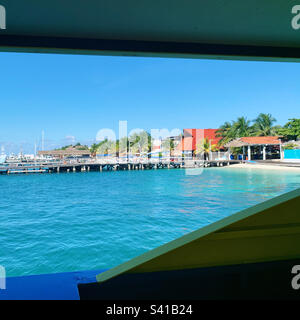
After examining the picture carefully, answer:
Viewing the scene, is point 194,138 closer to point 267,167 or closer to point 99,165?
point 267,167

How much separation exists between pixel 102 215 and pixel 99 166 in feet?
57.4

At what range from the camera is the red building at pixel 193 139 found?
1138 inches

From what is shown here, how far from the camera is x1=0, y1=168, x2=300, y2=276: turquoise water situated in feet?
20.5

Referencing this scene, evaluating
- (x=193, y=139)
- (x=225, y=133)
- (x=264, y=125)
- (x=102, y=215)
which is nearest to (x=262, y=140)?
(x=264, y=125)

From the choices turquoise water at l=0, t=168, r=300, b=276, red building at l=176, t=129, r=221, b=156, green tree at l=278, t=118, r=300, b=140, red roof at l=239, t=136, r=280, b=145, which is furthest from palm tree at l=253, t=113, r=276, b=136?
turquoise water at l=0, t=168, r=300, b=276

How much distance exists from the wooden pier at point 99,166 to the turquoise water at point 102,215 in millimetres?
5112

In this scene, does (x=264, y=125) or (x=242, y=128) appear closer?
(x=264, y=125)

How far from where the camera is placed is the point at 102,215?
11656mm

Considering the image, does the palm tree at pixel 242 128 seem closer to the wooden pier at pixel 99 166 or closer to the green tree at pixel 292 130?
the wooden pier at pixel 99 166

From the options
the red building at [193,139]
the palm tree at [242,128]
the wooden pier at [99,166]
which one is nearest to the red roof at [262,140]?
the wooden pier at [99,166]

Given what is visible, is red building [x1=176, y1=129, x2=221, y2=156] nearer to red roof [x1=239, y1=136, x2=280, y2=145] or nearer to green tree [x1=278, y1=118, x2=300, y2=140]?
red roof [x1=239, y1=136, x2=280, y2=145]
